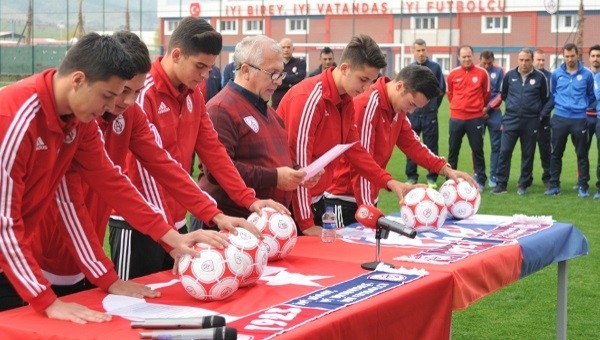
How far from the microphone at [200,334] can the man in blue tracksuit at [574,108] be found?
1001 centimetres

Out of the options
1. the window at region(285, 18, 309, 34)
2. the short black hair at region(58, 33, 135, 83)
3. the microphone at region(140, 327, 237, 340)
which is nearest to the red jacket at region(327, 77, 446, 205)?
the short black hair at region(58, 33, 135, 83)

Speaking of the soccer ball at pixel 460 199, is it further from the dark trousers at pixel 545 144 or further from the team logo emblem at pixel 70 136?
the dark trousers at pixel 545 144

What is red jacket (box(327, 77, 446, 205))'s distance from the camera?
5543 millimetres

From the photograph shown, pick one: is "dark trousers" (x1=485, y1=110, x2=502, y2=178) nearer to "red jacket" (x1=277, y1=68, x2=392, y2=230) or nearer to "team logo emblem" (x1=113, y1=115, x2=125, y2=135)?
"red jacket" (x1=277, y1=68, x2=392, y2=230)

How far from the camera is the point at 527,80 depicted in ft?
40.0

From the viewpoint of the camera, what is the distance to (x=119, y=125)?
3537mm

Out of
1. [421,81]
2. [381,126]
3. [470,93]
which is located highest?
[421,81]

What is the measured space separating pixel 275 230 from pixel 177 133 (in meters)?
0.71

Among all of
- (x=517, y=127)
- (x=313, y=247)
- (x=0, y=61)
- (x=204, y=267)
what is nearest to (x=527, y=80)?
(x=517, y=127)

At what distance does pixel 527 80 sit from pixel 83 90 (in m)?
10.1

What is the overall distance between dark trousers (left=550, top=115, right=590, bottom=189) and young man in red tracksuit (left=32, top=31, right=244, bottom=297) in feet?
29.5

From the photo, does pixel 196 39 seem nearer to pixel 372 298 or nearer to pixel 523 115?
pixel 372 298

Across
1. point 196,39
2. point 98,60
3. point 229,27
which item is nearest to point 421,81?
point 196,39

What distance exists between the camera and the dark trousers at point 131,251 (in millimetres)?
4113
